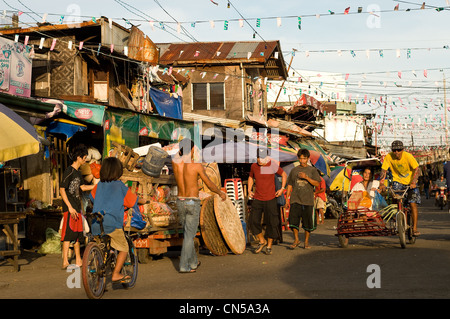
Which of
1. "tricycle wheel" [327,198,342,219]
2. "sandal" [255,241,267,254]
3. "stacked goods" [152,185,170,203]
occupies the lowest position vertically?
"tricycle wheel" [327,198,342,219]

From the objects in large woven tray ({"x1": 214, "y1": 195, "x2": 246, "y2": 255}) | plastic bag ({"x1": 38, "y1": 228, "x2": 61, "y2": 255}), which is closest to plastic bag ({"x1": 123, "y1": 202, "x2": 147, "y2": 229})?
large woven tray ({"x1": 214, "y1": 195, "x2": 246, "y2": 255})

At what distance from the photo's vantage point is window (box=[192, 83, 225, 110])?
3269cm

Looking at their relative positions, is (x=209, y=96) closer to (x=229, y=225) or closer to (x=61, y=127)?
(x=61, y=127)

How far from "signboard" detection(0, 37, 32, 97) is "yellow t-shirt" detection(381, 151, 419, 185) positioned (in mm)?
8489

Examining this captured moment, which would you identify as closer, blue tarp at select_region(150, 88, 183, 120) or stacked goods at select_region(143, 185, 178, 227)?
stacked goods at select_region(143, 185, 178, 227)

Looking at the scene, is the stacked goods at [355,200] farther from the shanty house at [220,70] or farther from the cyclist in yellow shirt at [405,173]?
the shanty house at [220,70]

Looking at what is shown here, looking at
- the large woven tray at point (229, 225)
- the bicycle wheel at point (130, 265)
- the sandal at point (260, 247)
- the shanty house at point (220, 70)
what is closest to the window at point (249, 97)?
the shanty house at point (220, 70)

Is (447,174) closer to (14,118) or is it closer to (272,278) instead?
(272,278)

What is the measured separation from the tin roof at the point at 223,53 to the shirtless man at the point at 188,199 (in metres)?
19.6

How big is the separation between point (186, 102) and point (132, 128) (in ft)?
42.1

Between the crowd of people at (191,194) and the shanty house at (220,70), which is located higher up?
the shanty house at (220,70)

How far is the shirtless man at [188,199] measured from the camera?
10.5m

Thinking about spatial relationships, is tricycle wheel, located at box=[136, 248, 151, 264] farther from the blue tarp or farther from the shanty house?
the shanty house
